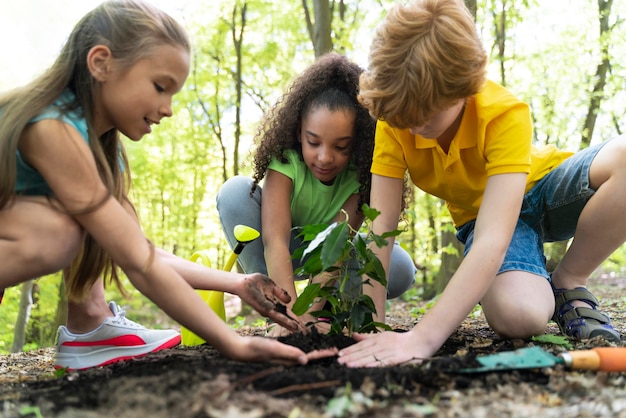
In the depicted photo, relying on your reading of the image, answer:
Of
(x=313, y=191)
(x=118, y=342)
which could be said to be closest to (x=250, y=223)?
(x=313, y=191)

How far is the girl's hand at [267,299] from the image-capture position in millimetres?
2123

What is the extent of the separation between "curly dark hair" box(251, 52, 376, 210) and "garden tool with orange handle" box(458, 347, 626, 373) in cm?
127

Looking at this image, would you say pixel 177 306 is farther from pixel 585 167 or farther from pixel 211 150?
pixel 211 150

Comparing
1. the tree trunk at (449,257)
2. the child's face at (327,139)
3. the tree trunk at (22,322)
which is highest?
the child's face at (327,139)

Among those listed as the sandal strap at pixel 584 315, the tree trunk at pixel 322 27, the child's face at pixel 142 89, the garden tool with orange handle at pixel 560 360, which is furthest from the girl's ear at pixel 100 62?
the tree trunk at pixel 322 27

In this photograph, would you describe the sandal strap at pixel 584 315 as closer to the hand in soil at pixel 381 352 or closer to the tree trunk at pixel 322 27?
the hand in soil at pixel 381 352

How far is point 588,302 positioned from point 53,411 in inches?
87.7

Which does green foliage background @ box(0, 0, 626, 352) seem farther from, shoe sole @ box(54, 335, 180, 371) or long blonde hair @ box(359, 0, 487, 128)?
shoe sole @ box(54, 335, 180, 371)

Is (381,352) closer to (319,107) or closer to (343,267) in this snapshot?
(343,267)

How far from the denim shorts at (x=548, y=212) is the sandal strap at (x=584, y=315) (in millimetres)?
186

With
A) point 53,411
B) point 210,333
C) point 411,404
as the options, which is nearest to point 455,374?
point 411,404

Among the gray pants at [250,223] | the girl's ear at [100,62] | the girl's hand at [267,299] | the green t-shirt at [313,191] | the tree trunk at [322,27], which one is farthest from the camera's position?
the tree trunk at [322,27]

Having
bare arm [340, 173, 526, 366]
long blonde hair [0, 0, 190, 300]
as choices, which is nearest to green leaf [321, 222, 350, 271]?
bare arm [340, 173, 526, 366]

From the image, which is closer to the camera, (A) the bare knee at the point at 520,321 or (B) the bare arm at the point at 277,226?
(A) the bare knee at the point at 520,321
